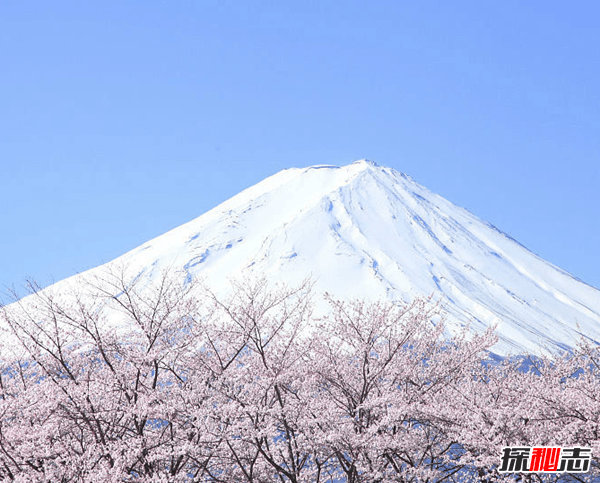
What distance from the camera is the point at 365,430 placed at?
1065 centimetres

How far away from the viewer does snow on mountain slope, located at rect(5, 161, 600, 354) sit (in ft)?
217

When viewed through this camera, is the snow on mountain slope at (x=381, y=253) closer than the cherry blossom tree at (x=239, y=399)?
No

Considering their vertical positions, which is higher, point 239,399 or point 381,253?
point 381,253

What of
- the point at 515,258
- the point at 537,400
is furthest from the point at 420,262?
the point at 537,400

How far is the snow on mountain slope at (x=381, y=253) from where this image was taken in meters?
66.2

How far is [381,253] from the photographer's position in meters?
72.2

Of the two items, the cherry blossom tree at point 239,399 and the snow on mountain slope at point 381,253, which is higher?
the snow on mountain slope at point 381,253

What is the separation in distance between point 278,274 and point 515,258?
33051mm

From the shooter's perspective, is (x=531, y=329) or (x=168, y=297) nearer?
(x=168, y=297)

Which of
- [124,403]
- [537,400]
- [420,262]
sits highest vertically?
[420,262]

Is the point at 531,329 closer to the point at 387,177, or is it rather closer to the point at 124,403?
the point at 387,177

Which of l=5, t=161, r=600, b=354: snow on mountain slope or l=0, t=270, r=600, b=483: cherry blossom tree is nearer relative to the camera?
l=0, t=270, r=600, b=483: cherry blossom tree

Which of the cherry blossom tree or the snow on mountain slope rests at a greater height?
the snow on mountain slope

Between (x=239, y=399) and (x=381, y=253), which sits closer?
(x=239, y=399)
